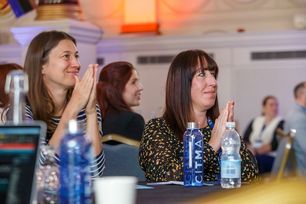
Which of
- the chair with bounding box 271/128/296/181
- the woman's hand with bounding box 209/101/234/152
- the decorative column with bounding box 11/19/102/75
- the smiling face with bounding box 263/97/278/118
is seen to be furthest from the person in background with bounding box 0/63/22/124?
the smiling face with bounding box 263/97/278/118

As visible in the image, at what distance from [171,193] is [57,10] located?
4513 mm

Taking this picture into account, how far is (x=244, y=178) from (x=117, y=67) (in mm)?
2064

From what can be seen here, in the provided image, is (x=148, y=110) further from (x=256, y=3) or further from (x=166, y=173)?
(x=166, y=173)

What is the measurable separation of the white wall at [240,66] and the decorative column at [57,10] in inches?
74.9

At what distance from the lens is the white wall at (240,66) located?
843cm

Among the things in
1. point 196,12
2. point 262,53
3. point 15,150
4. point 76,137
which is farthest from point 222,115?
point 196,12

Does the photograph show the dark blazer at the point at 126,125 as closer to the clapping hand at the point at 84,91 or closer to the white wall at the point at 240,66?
the clapping hand at the point at 84,91

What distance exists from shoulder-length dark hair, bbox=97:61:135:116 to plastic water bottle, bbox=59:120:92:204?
9.73 ft

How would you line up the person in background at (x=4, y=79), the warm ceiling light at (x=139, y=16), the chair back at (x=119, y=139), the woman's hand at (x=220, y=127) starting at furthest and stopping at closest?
the warm ceiling light at (x=139, y=16) → the person in background at (x=4, y=79) → the chair back at (x=119, y=139) → the woman's hand at (x=220, y=127)

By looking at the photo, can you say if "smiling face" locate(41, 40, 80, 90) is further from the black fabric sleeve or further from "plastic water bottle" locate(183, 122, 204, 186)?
the black fabric sleeve

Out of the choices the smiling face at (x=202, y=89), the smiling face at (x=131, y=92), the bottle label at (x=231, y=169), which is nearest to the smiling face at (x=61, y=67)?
the smiling face at (x=202, y=89)

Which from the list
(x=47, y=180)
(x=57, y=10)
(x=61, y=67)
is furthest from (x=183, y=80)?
(x=57, y=10)

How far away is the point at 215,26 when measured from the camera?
8961mm

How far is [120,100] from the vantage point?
16.1 ft
